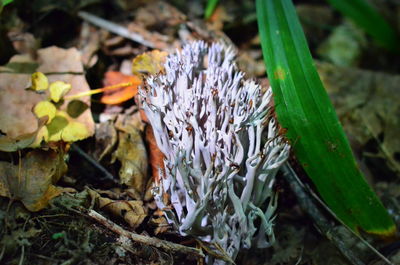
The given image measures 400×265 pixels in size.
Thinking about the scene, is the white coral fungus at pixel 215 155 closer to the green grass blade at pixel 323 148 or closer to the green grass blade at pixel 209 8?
the green grass blade at pixel 323 148

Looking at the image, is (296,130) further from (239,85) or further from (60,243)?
(60,243)

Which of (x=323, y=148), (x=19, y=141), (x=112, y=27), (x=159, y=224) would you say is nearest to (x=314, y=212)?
(x=323, y=148)

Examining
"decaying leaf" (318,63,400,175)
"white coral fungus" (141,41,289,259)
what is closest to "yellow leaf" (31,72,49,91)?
"white coral fungus" (141,41,289,259)

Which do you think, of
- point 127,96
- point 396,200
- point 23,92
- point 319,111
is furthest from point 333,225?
point 23,92

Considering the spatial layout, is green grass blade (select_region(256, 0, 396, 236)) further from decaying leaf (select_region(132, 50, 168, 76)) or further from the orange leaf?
the orange leaf

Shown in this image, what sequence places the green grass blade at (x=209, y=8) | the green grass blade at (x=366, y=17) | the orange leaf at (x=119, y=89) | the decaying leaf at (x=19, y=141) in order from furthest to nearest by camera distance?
the green grass blade at (x=366, y=17)
the green grass blade at (x=209, y=8)
the orange leaf at (x=119, y=89)
the decaying leaf at (x=19, y=141)

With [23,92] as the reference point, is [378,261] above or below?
below

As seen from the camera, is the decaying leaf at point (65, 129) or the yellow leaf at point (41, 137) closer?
the yellow leaf at point (41, 137)

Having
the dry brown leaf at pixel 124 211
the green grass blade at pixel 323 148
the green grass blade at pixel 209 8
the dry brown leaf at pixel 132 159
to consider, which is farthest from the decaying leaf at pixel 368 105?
the dry brown leaf at pixel 124 211
